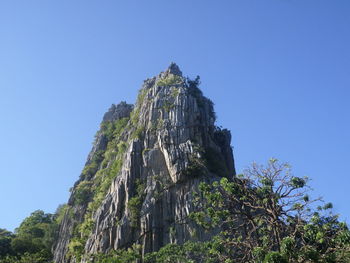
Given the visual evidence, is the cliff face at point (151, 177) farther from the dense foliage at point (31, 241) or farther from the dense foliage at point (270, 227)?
the dense foliage at point (270, 227)

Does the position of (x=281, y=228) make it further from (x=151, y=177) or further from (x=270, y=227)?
(x=151, y=177)

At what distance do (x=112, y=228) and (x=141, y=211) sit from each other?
385 centimetres

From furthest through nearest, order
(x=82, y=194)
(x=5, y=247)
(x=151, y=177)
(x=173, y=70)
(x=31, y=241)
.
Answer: (x=173, y=70), (x=82, y=194), (x=31, y=241), (x=5, y=247), (x=151, y=177)

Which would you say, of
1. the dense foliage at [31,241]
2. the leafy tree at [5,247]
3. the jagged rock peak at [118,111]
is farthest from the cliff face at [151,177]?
the jagged rock peak at [118,111]

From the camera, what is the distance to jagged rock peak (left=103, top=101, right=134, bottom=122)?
78188mm

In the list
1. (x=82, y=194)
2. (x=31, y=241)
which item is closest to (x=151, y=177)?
(x=82, y=194)

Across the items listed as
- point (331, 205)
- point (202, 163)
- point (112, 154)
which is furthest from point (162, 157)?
point (331, 205)

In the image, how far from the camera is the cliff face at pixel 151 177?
42.2m

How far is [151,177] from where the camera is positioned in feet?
155

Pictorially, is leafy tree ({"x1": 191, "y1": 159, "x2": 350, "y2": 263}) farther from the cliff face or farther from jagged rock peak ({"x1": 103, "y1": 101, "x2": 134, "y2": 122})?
jagged rock peak ({"x1": 103, "y1": 101, "x2": 134, "y2": 122})

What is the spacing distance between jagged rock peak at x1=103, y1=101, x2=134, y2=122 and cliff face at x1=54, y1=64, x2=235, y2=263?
36.5 feet

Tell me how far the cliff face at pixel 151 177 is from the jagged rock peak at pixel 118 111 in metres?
11.1

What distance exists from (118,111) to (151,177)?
3518cm

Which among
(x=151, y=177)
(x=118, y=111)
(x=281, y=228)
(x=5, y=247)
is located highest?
(x=118, y=111)
